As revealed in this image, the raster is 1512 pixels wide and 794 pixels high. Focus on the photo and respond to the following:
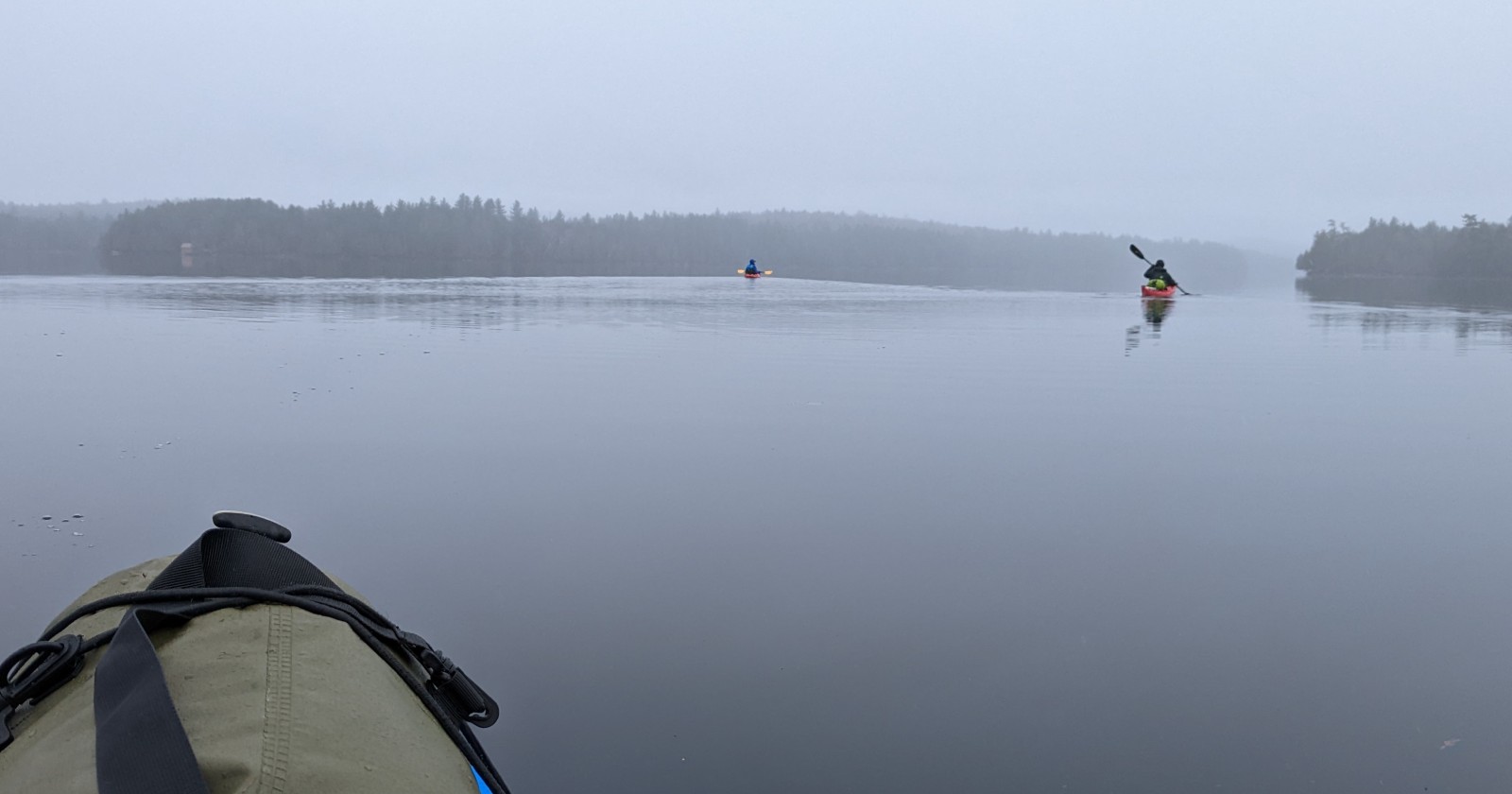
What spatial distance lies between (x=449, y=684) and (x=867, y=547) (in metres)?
4.09

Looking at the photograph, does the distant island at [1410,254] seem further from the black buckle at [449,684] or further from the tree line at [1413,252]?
the black buckle at [449,684]

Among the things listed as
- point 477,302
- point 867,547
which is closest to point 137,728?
point 867,547

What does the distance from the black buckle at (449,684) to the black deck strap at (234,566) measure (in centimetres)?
22

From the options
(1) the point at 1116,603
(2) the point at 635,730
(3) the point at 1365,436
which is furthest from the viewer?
(3) the point at 1365,436

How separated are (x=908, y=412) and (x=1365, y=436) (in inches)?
162

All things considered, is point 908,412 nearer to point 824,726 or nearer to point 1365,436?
point 1365,436

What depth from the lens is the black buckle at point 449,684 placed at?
7.42 ft

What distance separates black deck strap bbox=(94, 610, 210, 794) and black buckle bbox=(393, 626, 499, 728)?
53 cm

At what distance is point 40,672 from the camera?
1.91 m

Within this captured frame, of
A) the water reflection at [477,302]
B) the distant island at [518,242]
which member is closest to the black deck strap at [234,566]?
the water reflection at [477,302]

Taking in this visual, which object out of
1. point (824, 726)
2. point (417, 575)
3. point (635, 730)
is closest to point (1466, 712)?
point (824, 726)

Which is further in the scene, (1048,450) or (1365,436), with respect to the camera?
(1365,436)

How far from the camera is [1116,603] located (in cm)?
535

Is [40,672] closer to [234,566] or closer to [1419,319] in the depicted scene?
[234,566]
